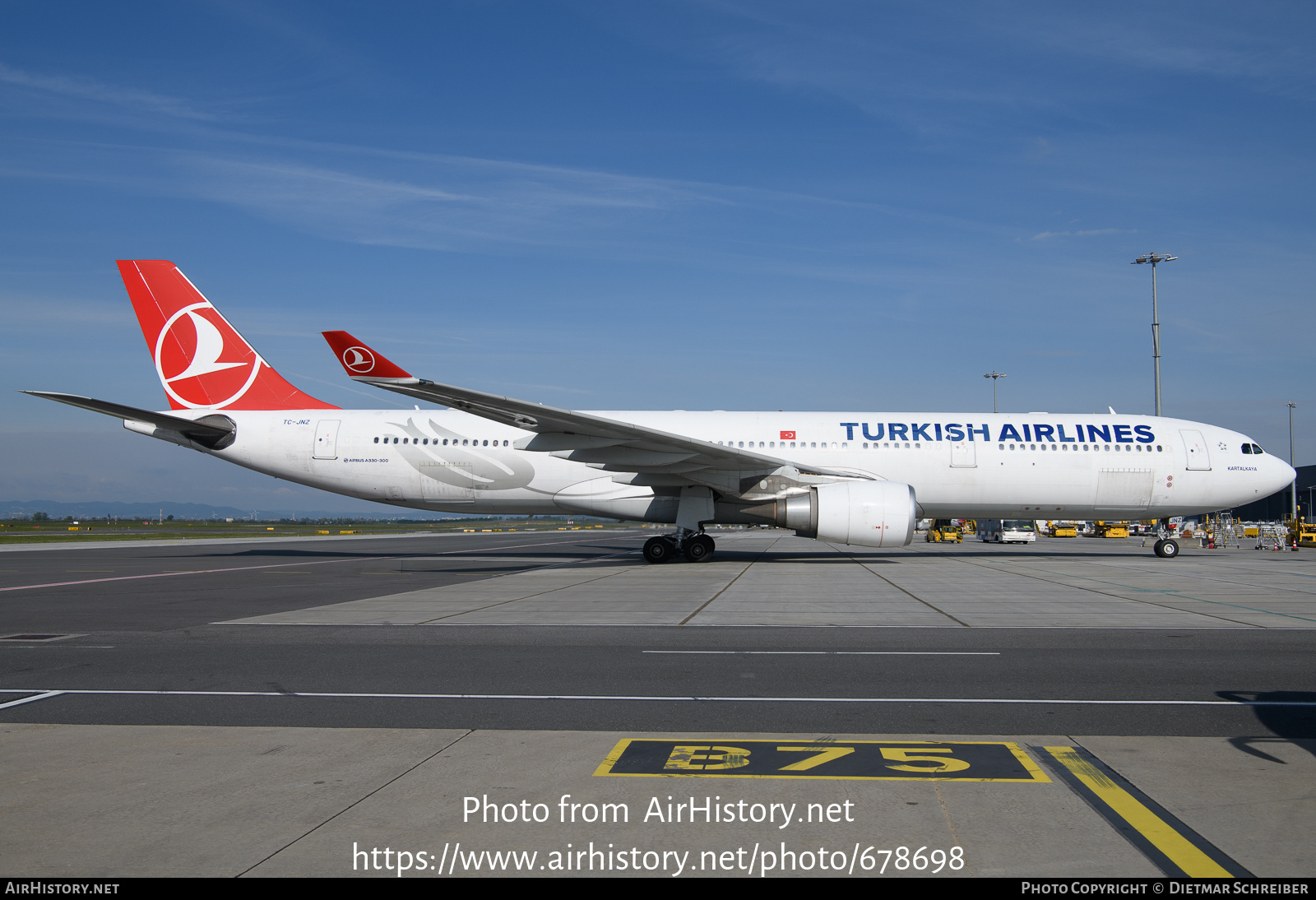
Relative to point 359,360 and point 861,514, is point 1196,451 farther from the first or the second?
point 359,360

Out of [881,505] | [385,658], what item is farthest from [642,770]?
[881,505]

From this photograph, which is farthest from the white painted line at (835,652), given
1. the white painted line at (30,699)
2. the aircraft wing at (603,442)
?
the aircraft wing at (603,442)

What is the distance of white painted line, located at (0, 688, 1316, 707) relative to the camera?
5.82 m

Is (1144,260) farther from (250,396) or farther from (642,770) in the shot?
(642,770)

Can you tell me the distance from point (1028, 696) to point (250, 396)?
21.2m

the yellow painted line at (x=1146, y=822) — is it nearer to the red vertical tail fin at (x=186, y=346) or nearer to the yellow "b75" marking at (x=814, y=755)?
the yellow "b75" marking at (x=814, y=755)

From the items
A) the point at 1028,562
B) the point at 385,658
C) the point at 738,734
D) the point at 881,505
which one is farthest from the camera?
the point at 1028,562

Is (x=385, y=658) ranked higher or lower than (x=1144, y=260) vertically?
lower

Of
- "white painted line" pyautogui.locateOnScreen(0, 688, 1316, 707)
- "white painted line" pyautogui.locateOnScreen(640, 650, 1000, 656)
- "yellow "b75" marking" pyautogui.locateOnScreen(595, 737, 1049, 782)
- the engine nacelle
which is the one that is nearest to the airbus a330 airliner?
the engine nacelle

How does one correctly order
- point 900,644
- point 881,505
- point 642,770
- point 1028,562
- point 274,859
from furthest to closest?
point 1028,562, point 881,505, point 900,644, point 642,770, point 274,859

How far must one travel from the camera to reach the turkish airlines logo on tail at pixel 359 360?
53.7ft

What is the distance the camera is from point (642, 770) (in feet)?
13.9

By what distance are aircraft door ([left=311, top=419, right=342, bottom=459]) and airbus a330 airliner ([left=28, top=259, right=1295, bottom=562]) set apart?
0.14 ft

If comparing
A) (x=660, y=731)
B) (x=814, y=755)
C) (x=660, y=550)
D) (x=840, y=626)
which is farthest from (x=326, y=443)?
(x=814, y=755)
